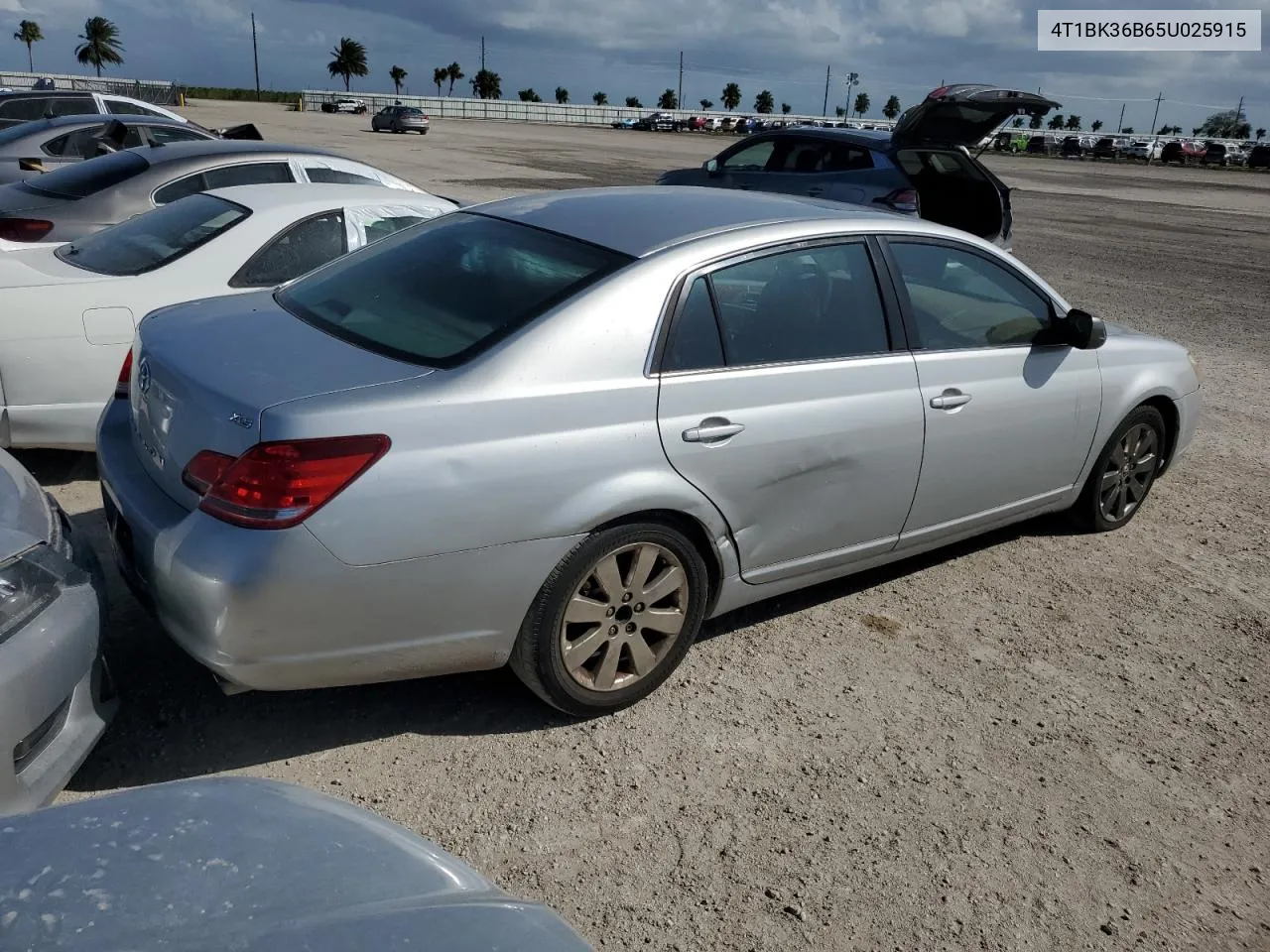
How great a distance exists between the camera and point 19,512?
2.96m

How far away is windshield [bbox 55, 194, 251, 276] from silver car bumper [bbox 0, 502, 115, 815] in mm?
2475

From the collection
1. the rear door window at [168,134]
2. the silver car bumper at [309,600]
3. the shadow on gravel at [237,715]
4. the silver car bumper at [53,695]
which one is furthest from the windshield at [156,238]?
the rear door window at [168,134]

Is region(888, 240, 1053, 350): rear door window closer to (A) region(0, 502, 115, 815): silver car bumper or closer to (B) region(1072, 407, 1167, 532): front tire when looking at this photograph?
(B) region(1072, 407, 1167, 532): front tire

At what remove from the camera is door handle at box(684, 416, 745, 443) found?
3373 mm

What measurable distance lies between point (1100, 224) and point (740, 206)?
19.4 meters

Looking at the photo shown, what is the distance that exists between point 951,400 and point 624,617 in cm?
158

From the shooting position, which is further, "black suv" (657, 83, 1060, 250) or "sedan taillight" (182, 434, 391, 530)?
"black suv" (657, 83, 1060, 250)

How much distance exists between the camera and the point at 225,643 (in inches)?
111

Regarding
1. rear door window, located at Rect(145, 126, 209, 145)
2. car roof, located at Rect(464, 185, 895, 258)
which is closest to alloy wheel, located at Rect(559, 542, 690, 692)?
car roof, located at Rect(464, 185, 895, 258)

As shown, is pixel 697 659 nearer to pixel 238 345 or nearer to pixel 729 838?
pixel 729 838

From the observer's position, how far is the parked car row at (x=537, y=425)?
2.83 m

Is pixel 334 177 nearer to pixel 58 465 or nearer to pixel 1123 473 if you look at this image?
pixel 58 465

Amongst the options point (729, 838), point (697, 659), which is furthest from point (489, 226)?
point (729, 838)

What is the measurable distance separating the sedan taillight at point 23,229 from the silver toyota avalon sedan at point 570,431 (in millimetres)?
3101
